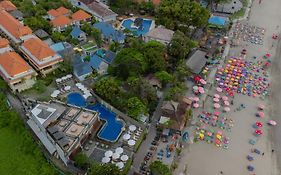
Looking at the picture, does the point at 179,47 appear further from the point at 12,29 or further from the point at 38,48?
the point at 12,29

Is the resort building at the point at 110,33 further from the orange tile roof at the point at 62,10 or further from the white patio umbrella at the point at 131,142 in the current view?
the white patio umbrella at the point at 131,142

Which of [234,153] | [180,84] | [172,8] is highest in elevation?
[172,8]

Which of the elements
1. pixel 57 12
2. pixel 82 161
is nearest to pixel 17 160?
pixel 82 161

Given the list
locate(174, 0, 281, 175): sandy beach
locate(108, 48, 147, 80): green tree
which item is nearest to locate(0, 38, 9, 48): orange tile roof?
locate(108, 48, 147, 80): green tree

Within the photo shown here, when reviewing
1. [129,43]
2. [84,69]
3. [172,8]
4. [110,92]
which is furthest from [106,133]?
[172,8]

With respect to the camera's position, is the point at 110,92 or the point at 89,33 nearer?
the point at 110,92

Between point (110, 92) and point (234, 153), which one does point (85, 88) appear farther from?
point (234, 153)
